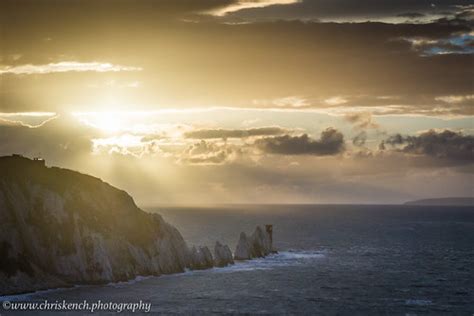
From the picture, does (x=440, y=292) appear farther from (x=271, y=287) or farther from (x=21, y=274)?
(x=21, y=274)

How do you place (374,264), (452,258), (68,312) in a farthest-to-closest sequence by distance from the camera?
1. (452,258)
2. (374,264)
3. (68,312)

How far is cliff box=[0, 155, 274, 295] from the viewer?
105 meters

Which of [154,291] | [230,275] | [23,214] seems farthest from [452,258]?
[23,214]

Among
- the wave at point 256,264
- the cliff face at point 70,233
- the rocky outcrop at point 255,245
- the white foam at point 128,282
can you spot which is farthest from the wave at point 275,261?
the white foam at point 128,282

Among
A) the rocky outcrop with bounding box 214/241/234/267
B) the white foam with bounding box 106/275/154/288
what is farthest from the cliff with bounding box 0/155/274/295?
the rocky outcrop with bounding box 214/241/234/267

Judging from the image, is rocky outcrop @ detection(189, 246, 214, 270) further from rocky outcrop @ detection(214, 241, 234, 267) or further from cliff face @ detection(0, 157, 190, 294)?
cliff face @ detection(0, 157, 190, 294)

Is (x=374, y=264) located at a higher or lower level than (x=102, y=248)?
lower

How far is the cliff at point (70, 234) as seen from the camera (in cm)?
10488

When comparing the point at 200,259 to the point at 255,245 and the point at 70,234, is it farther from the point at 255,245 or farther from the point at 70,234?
the point at 70,234

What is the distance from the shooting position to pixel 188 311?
90750 mm

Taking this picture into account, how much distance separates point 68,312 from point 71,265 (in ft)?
67.8

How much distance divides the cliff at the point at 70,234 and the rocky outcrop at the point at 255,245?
23.1 metres

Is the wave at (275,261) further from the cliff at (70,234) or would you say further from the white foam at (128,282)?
the white foam at (128,282)

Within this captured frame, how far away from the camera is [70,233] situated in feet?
364
